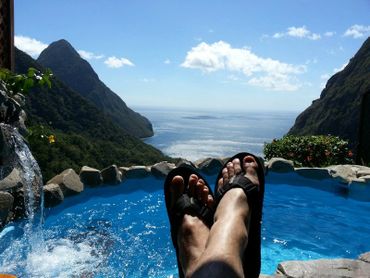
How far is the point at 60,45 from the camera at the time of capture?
106 metres

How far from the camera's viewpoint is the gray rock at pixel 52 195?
532 cm

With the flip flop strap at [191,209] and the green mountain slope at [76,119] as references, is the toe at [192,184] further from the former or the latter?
the green mountain slope at [76,119]

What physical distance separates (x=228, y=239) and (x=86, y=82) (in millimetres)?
101432

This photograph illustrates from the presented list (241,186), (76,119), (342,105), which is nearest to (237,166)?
(241,186)

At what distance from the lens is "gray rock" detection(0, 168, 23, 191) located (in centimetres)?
443

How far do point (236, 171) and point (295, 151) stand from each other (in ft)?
18.3

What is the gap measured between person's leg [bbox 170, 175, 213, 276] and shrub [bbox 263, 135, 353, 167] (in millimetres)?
5528

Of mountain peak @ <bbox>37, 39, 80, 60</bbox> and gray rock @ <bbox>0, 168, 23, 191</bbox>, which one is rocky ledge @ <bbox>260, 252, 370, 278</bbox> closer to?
gray rock @ <bbox>0, 168, 23, 191</bbox>

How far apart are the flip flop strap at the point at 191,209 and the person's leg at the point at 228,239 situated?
200mm

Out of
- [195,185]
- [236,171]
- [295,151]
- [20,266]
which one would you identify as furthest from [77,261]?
[295,151]

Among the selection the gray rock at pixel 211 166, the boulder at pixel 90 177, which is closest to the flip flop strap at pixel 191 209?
the boulder at pixel 90 177

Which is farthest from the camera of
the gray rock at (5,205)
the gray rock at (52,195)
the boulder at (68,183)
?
the boulder at (68,183)

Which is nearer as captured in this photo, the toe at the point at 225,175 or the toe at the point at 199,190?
the toe at the point at 199,190

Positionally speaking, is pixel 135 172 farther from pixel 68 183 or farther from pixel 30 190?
pixel 30 190
